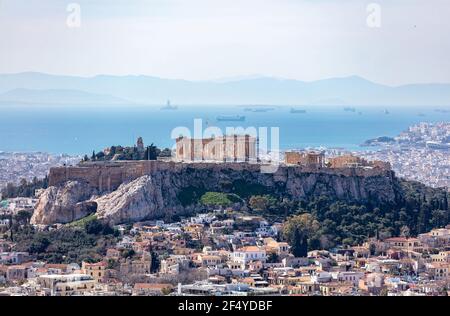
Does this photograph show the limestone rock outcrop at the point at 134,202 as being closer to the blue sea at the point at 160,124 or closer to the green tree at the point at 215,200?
the green tree at the point at 215,200

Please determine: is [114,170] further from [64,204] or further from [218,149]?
[218,149]

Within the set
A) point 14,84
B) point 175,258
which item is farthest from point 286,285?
point 14,84

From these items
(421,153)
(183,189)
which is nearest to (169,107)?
(421,153)

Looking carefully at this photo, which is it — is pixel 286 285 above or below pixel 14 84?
below

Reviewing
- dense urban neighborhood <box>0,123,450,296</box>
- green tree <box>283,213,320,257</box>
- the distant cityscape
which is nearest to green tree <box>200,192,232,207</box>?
dense urban neighborhood <box>0,123,450,296</box>

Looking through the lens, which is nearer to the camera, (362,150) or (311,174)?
(311,174)

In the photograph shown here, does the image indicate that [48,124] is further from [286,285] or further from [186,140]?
[286,285]

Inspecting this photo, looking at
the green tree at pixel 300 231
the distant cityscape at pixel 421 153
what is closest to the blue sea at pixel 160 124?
A: the distant cityscape at pixel 421 153
